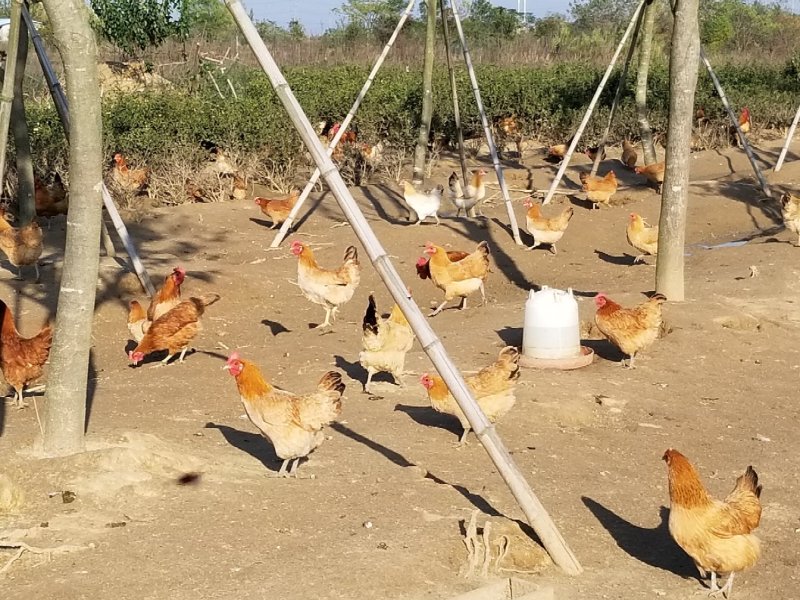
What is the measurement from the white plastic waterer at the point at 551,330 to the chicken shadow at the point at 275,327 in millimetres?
2590

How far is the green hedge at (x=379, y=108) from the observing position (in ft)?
53.8

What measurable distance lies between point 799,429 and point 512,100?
49.6 ft

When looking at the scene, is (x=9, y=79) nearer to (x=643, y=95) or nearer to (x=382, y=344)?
(x=382, y=344)

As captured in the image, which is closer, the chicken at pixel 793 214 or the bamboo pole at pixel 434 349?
the bamboo pole at pixel 434 349

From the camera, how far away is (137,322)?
9117 mm

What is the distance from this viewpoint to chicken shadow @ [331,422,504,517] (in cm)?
560

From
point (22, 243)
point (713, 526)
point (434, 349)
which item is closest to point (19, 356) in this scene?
point (22, 243)

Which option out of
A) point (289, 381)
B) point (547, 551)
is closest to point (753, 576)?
point (547, 551)

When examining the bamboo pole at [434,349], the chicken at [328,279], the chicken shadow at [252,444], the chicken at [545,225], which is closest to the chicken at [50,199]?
the chicken at [328,279]

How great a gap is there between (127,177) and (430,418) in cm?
883

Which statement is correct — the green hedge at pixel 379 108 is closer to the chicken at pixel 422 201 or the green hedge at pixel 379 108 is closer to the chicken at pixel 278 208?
the chicken at pixel 278 208

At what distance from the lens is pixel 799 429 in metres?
7.40

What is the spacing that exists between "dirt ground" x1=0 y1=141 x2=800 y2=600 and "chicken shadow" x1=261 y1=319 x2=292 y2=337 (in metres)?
0.03

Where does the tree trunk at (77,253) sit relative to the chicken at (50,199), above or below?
above
